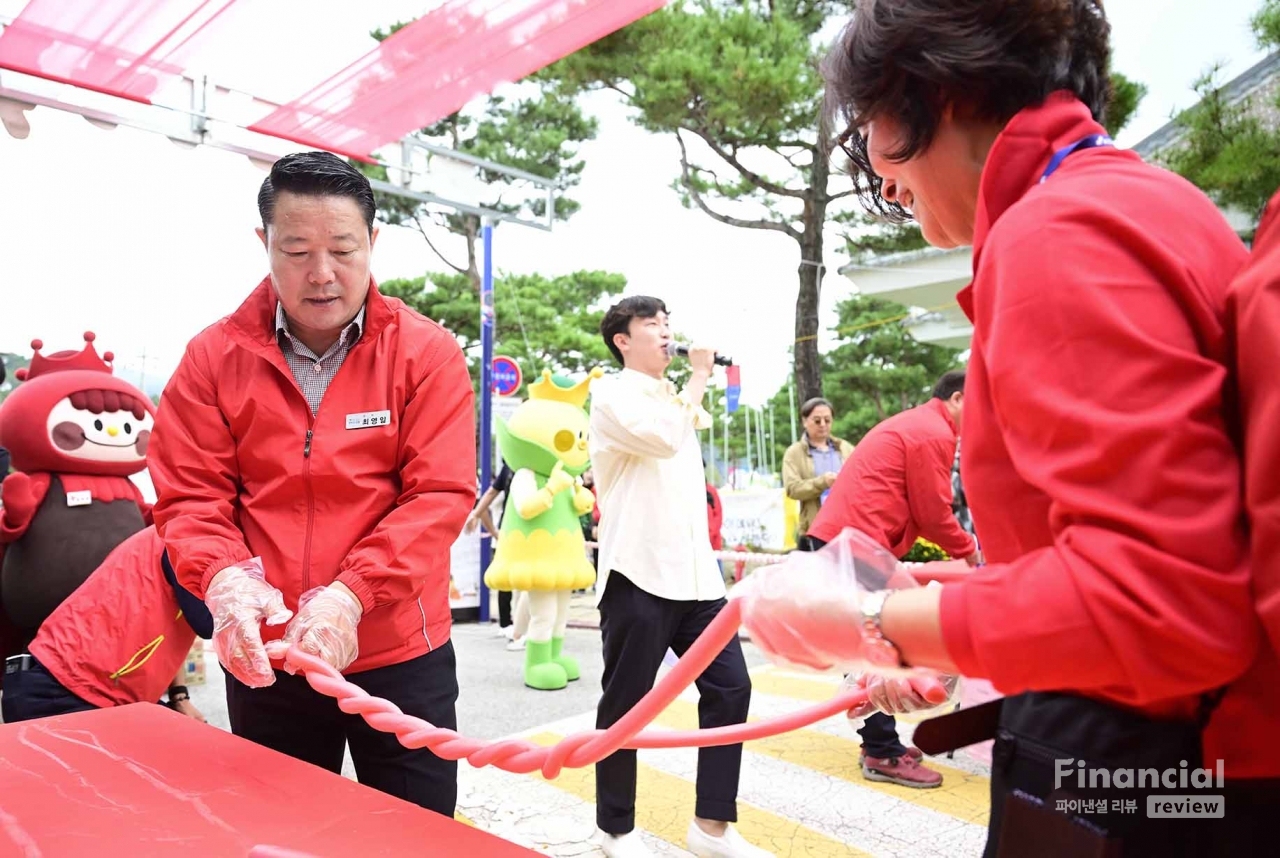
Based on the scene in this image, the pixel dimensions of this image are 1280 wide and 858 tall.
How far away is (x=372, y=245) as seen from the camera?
1.91 meters

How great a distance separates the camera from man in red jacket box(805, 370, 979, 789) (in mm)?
3250

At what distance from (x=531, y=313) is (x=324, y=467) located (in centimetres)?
1568

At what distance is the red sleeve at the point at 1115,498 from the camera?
2.06 ft

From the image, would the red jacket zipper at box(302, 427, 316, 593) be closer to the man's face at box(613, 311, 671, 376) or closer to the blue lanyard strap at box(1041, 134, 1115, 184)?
the blue lanyard strap at box(1041, 134, 1115, 184)

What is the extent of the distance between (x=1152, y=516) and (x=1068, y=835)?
0.31 meters

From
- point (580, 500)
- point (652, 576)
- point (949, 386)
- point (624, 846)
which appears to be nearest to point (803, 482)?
point (580, 500)

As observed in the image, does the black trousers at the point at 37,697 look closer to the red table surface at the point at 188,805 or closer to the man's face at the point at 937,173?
the red table surface at the point at 188,805

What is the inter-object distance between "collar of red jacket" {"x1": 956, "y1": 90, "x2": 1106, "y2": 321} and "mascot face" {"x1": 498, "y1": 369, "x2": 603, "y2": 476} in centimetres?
460

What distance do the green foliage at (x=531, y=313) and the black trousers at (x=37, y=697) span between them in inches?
503


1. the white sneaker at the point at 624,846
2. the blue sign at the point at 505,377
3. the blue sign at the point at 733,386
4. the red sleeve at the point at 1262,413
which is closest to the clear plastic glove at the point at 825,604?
the red sleeve at the point at 1262,413

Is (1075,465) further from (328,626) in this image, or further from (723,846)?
(723,846)

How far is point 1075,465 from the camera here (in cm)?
66
